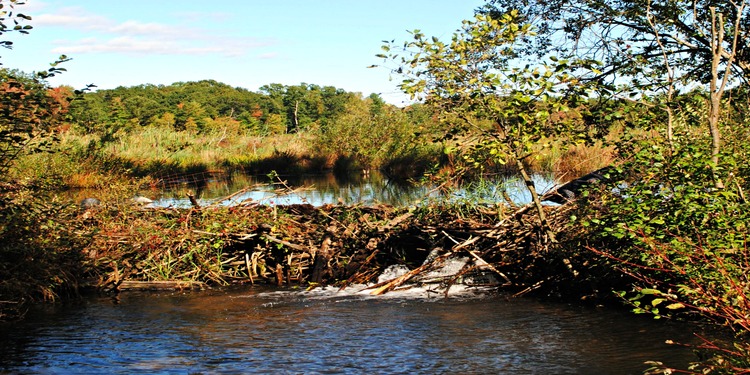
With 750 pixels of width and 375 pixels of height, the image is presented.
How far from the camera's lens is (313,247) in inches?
423

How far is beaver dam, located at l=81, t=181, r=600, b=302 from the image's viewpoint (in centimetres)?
984

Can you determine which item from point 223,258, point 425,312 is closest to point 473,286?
point 425,312

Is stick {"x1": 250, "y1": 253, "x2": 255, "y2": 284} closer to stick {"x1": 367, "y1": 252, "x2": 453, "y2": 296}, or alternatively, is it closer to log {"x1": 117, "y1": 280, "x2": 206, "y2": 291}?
log {"x1": 117, "y1": 280, "x2": 206, "y2": 291}

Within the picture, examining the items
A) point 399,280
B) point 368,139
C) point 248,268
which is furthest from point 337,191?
point 399,280

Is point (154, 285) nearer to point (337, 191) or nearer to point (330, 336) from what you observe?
point (330, 336)

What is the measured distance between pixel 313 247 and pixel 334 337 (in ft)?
10.1

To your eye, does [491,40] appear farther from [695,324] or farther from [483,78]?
[695,324]

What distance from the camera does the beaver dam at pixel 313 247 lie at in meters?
9.84

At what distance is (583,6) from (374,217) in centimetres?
592

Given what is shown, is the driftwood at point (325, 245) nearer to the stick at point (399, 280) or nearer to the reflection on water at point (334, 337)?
the stick at point (399, 280)

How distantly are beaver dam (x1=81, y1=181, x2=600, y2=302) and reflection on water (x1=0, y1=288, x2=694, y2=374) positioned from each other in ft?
2.12

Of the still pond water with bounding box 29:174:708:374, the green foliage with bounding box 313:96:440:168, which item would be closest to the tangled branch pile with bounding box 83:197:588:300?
the still pond water with bounding box 29:174:708:374

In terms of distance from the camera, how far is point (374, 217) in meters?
11.2

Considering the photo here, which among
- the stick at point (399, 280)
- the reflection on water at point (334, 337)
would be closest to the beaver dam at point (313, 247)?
the stick at point (399, 280)
